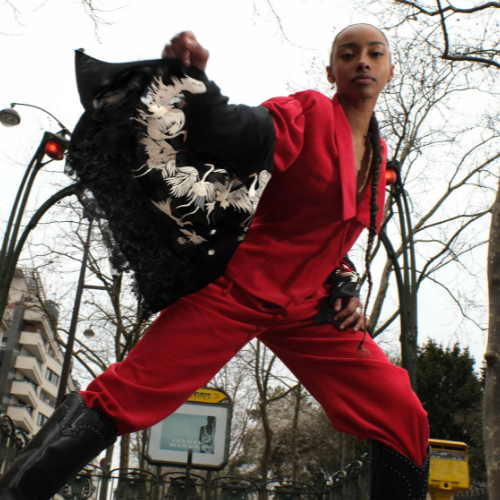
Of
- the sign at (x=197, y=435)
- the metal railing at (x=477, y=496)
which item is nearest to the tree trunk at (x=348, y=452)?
the metal railing at (x=477, y=496)

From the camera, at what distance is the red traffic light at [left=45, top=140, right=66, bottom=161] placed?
6.61 meters

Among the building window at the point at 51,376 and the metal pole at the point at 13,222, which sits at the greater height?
the building window at the point at 51,376

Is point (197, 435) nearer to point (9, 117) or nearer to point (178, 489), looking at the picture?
point (178, 489)

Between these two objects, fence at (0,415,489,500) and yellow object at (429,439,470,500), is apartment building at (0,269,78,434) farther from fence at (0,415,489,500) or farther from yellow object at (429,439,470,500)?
yellow object at (429,439,470,500)

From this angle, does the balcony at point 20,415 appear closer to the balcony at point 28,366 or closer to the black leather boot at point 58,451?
the balcony at point 28,366

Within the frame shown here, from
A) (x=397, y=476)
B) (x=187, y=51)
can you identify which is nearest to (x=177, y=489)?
(x=397, y=476)

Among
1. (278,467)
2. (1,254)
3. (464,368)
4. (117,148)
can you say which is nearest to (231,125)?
(117,148)

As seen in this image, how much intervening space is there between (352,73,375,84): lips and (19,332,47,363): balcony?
202 ft

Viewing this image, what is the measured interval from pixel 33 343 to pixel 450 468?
5870 centimetres

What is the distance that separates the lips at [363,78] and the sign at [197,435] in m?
7.14

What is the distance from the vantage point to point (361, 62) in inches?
78.2

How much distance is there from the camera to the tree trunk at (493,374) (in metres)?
6.29

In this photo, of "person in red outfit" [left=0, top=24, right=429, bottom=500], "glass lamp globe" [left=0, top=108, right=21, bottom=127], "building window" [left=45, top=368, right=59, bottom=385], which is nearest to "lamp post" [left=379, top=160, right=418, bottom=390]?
"person in red outfit" [left=0, top=24, right=429, bottom=500]

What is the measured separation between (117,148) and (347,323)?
98cm
